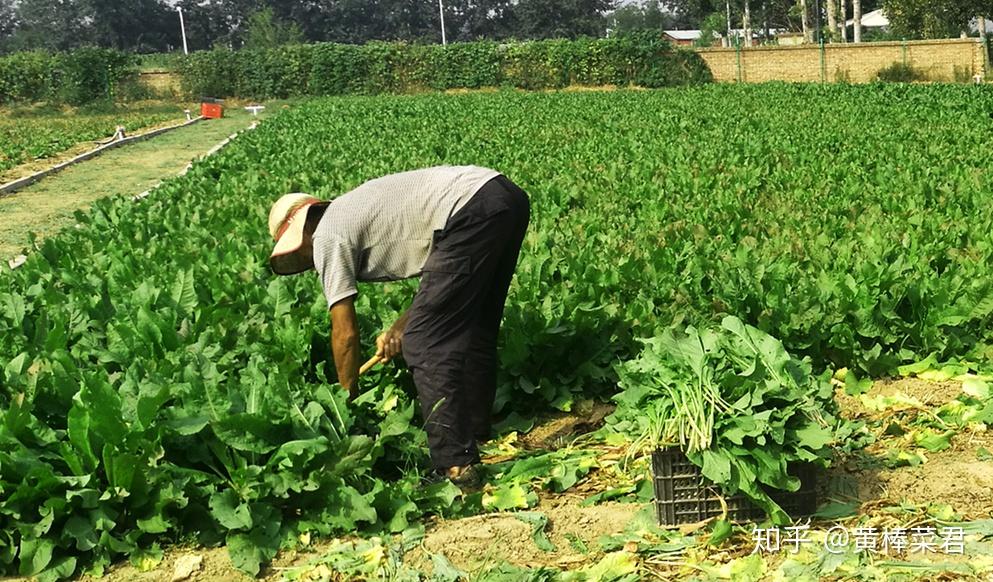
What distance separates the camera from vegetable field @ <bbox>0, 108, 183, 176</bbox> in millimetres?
24578

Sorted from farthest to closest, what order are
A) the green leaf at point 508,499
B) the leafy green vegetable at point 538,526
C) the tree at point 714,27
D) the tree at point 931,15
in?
the tree at point 714,27
the tree at point 931,15
the green leaf at point 508,499
the leafy green vegetable at point 538,526

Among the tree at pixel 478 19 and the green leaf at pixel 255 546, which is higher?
the tree at pixel 478 19

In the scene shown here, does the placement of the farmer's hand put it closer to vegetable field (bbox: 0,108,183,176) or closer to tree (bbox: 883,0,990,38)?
vegetable field (bbox: 0,108,183,176)

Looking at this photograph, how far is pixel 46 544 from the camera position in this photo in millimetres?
4223

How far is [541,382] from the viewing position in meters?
5.95

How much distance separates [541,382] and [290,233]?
5.42ft

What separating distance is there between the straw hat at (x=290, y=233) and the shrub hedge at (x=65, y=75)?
152 ft

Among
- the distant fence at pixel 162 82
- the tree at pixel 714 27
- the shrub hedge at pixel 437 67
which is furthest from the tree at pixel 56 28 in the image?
the shrub hedge at pixel 437 67

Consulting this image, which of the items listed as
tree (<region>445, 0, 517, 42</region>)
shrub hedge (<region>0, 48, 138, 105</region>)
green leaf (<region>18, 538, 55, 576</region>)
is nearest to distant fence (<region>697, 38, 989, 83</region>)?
shrub hedge (<region>0, 48, 138, 105</region>)

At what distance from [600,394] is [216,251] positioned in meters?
3.28

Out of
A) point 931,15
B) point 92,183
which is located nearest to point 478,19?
point 931,15

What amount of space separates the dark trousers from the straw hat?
546 millimetres

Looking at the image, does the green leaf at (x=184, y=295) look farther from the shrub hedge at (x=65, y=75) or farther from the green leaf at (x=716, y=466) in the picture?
the shrub hedge at (x=65, y=75)

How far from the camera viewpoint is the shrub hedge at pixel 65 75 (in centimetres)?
4794
